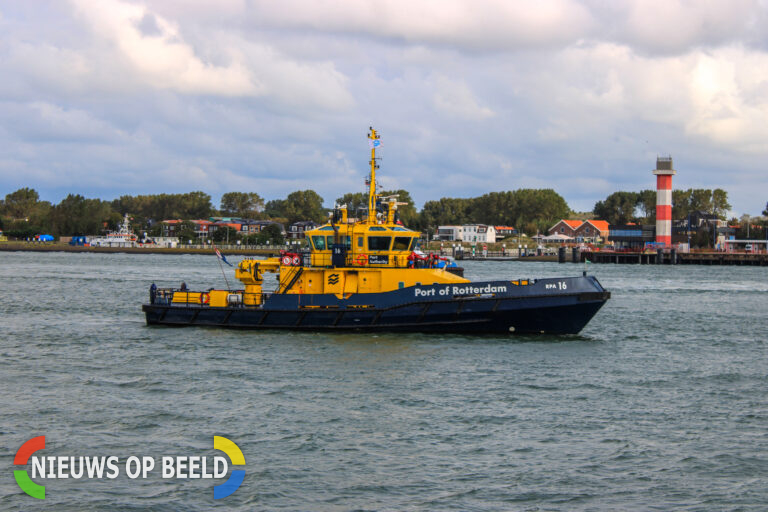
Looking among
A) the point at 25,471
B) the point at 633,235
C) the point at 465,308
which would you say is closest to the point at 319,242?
the point at 465,308

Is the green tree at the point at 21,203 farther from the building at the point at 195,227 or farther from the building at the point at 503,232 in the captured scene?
the building at the point at 503,232

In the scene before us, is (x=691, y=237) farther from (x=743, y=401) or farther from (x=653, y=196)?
(x=743, y=401)

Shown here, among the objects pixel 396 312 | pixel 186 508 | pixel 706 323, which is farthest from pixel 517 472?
pixel 706 323

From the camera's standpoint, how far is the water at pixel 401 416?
12.5 metres

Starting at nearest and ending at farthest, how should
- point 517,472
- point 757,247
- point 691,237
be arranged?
point 517,472 < point 757,247 < point 691,237

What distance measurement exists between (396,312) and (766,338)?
46.6 feet

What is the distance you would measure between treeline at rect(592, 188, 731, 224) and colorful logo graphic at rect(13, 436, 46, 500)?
154996 millimetres

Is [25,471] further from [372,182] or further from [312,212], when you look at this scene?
[312,212]

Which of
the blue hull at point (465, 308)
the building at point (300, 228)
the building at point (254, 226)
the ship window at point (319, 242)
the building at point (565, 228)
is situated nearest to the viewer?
the blue hull at point (465, 308)

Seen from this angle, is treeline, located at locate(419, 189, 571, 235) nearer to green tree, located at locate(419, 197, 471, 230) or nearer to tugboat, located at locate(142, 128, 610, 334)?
green tree, located at locate(419, 197, 471, 230)

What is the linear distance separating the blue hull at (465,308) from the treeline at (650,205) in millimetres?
139224

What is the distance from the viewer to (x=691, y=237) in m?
137

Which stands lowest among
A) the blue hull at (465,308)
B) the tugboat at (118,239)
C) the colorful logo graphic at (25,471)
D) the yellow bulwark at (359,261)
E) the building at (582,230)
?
the colorful logo graphic at (25,471)

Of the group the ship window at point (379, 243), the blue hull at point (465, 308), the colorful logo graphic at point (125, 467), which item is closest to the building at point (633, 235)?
the blue hull at point (465, 308)
